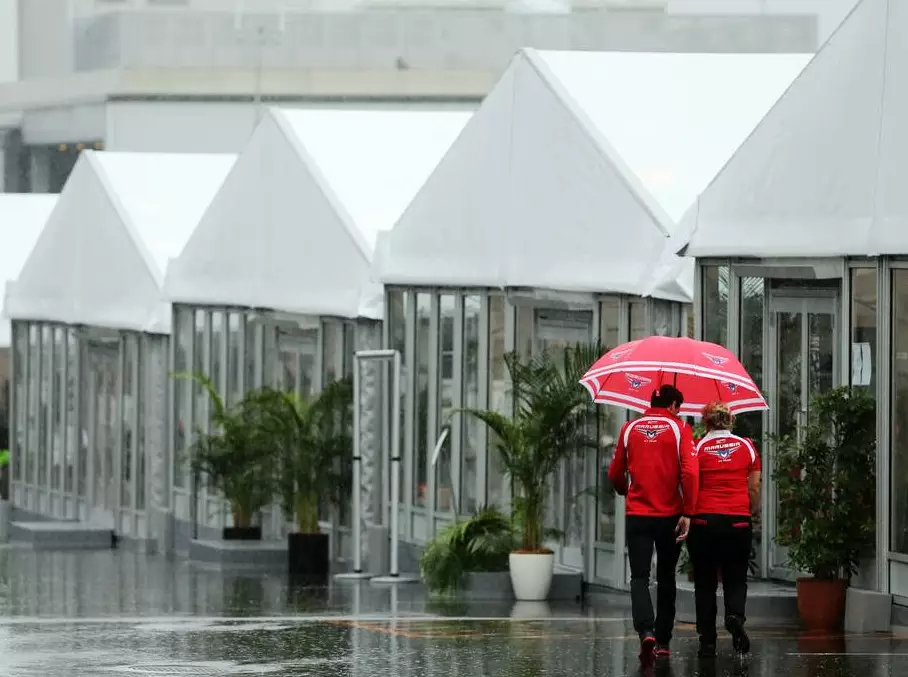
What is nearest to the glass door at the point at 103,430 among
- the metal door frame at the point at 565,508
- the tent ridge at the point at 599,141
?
the metal door frame at the point at 565,508

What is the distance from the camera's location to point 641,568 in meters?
13.6

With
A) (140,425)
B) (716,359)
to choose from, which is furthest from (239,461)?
(716,359)

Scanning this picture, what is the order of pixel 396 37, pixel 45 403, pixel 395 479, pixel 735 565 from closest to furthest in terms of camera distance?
pixel 735 565 → pixel 395 479 → pixel 45 403 → pixel 396 37

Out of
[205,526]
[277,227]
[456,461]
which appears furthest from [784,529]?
[205,526]

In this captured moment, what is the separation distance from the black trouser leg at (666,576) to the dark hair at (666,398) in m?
0.65

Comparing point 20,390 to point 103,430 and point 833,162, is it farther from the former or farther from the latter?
point 833,162

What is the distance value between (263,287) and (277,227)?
2.57 ft

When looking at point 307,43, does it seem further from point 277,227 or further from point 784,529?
point 784,529

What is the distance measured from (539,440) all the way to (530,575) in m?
1.08

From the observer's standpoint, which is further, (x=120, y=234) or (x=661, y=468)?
(x=120, y=234)

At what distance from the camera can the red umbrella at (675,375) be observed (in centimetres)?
1439

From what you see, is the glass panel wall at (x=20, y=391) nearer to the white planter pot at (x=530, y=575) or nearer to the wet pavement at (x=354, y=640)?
the wet pavement at (x=354, y=640)

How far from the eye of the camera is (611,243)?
1902 centimetres

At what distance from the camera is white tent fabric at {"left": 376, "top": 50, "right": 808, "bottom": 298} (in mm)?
18844
